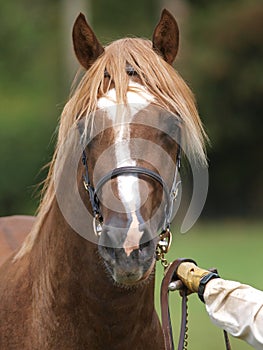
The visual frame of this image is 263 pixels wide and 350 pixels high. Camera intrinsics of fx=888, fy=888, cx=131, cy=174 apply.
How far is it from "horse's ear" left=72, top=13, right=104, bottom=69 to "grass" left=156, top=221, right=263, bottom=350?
4.34 metres

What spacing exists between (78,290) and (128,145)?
0.73 meters

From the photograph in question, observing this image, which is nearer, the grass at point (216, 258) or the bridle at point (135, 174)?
the bridle at point (135, 174)

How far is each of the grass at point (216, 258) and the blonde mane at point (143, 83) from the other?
4358 millimetres

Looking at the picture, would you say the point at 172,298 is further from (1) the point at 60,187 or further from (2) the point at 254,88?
(2) the point at 254,88

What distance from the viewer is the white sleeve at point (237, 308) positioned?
3.36m

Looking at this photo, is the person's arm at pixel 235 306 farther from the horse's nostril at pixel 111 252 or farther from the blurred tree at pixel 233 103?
the blurred tree at pixel 233 103

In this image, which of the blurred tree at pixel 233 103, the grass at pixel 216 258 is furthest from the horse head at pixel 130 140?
the blurred tree at pixel 233 103

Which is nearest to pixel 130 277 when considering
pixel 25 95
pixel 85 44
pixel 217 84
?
pixel 85 44

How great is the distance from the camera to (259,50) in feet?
86.6

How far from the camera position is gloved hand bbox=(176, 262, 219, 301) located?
11.9 feet

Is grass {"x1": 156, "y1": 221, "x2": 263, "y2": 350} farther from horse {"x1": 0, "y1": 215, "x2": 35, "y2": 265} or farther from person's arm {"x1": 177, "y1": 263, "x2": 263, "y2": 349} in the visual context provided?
person's arm {"x1": 177, "y1": 263, "x2": 263, "y2": 349}

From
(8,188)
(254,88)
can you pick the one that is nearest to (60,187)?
(8,188)

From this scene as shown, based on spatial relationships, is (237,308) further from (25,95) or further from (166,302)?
(25,95)

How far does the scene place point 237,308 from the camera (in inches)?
136
